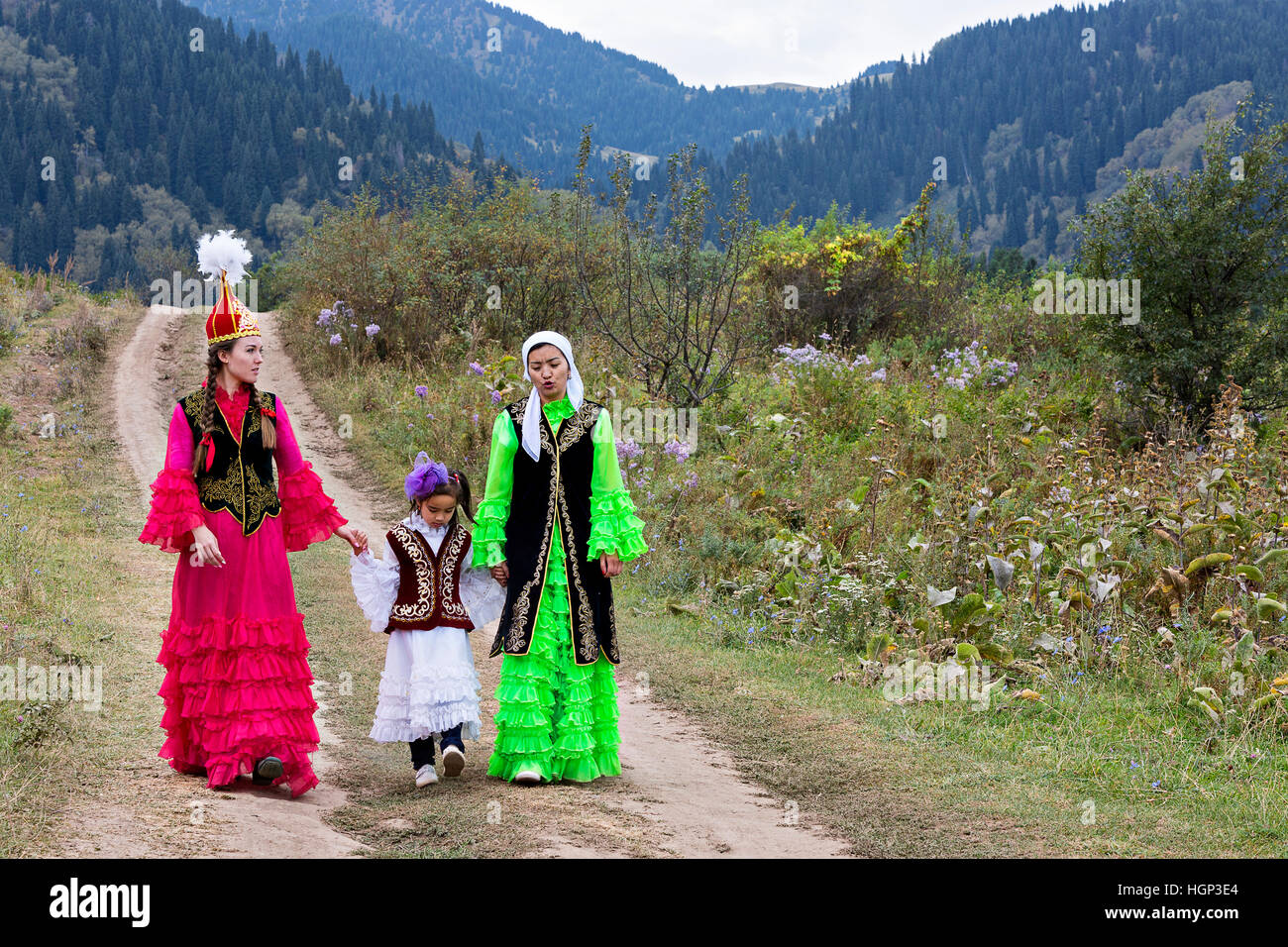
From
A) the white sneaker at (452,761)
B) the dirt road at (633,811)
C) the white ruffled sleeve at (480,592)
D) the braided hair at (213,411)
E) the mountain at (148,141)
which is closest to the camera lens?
the dirt road at (633,811)

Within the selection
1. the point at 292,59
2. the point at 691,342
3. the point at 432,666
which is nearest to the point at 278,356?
the point at 691,342

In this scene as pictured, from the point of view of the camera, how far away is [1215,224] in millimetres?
12609

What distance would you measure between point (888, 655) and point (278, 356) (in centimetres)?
1607

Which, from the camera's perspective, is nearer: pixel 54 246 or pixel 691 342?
pixel 691 342

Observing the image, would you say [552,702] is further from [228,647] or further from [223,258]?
[223,258]

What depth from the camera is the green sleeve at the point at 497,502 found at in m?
4.81

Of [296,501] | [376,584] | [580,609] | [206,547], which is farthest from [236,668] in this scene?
[580,609]

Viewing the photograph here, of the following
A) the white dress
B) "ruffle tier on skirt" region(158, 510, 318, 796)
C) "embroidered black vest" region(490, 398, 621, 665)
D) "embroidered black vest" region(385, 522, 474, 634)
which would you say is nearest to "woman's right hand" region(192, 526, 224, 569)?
"ruffle tier on skirt" region(158, 510, 318, 796)

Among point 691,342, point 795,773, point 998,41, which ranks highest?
point 998,41

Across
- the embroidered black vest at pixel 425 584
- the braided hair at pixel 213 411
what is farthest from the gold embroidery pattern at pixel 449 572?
the braided hair at pixel 213 411

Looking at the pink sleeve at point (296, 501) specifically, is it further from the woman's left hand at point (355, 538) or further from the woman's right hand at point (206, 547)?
the woman's right hand at point (206, 547)

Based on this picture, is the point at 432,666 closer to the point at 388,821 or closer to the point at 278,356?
the point at 388,821

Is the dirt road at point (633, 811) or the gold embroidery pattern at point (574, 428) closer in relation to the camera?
the dirt road at point (633, 811)

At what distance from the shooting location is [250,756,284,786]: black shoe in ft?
14.1
